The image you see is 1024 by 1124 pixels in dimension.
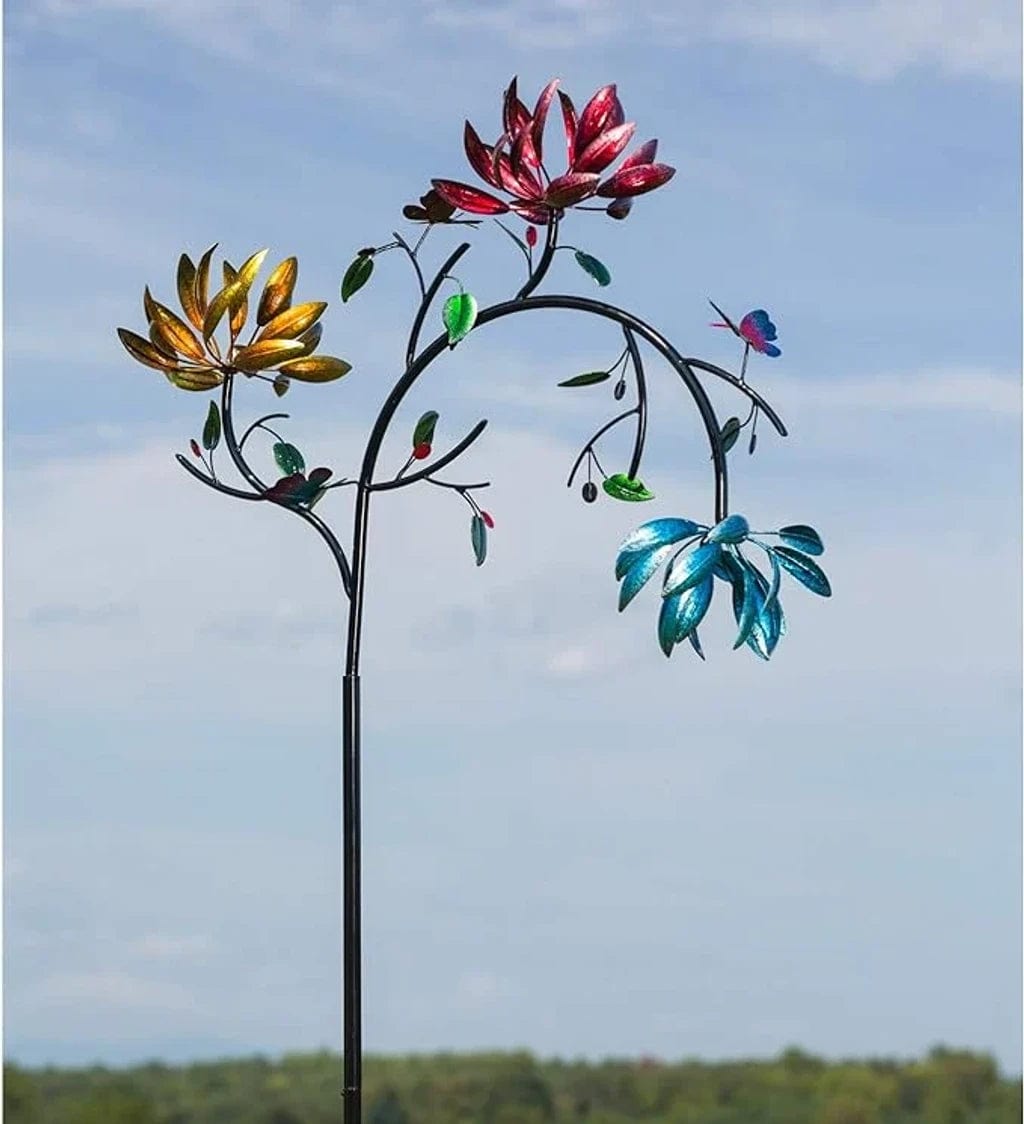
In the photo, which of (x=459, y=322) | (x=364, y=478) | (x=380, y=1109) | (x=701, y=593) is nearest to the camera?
(x=701, y=593)

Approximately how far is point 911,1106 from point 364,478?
200cm

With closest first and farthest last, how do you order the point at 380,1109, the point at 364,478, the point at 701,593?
the point at 701,593, the point at 364,478, the point at 380,1109

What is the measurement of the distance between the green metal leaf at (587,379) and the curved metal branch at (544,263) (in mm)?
121

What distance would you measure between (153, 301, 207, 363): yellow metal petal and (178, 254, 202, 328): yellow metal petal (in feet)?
0.05

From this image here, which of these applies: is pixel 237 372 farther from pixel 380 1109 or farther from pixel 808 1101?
pixel 808 1101


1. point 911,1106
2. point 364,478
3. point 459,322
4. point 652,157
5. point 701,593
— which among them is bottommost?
point 911,1106

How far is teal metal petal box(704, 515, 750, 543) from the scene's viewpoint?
6.02 feet

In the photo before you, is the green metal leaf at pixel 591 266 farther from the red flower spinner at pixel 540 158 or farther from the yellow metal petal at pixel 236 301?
the yellow metal petal at pixel 236 301

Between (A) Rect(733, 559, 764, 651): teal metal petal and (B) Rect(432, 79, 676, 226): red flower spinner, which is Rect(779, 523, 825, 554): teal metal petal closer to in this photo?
(A) Rect(733, 559, 764, 651): teal metal petal

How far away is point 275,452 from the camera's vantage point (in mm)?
2209

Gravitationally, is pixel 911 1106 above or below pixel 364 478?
below

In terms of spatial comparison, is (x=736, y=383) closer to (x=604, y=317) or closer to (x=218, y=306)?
(x=604, y=317)

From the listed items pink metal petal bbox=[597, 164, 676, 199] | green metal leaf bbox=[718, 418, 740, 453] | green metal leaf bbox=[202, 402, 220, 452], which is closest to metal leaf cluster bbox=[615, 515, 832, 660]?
green metal leaf bbox=[718, 418, 740, 453]

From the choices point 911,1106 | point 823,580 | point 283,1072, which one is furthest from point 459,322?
point 911,1106
